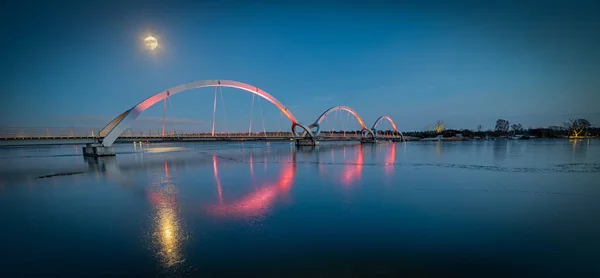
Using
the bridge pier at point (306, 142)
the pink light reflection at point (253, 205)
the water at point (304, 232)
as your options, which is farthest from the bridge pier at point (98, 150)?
the bridge pier at point (306, 142)

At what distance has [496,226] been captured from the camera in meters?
6.89

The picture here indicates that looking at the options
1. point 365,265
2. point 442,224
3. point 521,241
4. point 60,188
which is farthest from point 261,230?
point 60,188

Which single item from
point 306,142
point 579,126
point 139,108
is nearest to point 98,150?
point 139,108

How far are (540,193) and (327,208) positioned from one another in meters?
9.21

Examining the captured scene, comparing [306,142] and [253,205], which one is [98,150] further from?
[306,142]

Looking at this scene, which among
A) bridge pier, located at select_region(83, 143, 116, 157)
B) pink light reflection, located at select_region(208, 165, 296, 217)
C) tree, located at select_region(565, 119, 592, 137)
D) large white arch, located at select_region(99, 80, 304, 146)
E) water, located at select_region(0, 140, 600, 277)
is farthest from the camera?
tree, located at select_region(565, 119, 592, 137)

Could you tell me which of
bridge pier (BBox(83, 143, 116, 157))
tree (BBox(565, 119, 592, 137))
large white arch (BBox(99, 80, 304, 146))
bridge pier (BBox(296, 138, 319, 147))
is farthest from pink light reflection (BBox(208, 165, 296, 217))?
tree (BBox(565, 119, 592, 137))

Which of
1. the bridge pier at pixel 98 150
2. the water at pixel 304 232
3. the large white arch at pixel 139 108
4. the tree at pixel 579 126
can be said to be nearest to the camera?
the water at pixel 304 232

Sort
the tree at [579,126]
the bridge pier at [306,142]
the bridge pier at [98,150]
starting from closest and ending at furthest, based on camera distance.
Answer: the bridge pier at [98,150]
the bridge pier at [306,142]
the tree at [579,126]

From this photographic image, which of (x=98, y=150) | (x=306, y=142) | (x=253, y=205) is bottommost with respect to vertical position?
(x=306, y=142)

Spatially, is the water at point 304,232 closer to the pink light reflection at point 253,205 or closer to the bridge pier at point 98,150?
the pink light reflection at point 253,205

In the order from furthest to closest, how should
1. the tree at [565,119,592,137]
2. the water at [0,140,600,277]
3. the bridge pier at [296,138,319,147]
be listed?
the tree at [565,119,592,137] < the bridge pier at [296,138,319,147] < the water at [0,140,600,277]

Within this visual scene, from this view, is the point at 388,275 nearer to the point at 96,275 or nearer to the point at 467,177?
the point at 96,275

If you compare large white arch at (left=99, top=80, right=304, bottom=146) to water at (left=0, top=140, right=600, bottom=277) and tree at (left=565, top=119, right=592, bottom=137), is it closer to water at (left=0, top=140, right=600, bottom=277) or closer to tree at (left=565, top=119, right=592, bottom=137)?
water at (left=0, top=140, right=600, bottom=277)
